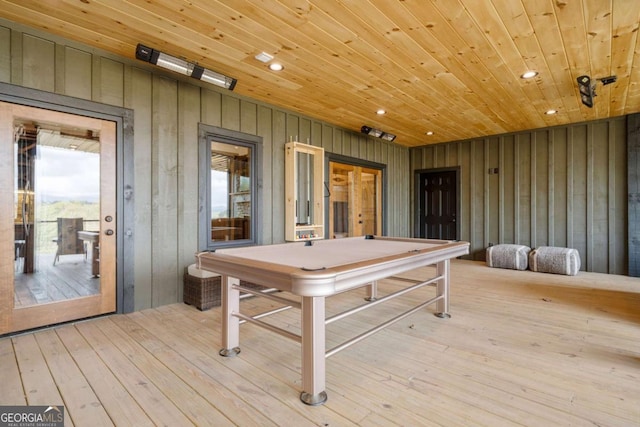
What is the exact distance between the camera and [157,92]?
3654mm

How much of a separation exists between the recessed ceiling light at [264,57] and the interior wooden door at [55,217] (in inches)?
68.5

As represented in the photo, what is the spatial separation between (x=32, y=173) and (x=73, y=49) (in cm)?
130

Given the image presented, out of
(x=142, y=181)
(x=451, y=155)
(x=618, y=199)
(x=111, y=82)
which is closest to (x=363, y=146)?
(x=451, y=155)

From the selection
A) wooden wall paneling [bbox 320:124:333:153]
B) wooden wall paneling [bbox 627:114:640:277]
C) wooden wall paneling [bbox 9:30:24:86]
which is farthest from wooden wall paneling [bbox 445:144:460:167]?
wooden wall paneling [bbox 9:30:24:86]

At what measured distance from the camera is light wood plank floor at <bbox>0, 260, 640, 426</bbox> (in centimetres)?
173

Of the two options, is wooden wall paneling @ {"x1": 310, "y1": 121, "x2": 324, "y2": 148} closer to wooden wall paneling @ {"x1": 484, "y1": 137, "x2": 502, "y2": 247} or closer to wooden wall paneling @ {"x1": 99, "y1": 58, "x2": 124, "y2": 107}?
wooden wall paneling @ {"x1": 99, "y1": 58, "x2": 124, "y2": 107}

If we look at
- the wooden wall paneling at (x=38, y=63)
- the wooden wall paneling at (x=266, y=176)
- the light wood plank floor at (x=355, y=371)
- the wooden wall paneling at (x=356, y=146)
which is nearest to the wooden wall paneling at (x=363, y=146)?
the wooden wall paneling at (x=356, y=146)

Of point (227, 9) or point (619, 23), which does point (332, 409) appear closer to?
point (227, 9)

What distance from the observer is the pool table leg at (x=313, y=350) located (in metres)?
1.82

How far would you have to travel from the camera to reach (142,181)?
3.55 m

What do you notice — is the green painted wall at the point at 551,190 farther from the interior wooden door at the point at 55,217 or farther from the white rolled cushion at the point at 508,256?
the interior wooden door at the point at 55,217

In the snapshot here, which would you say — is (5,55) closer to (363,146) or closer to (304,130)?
(304,130)

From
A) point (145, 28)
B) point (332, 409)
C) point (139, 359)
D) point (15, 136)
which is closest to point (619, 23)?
point (332, 409)

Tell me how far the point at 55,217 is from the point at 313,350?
305 centimetres
